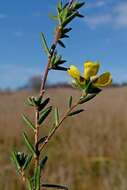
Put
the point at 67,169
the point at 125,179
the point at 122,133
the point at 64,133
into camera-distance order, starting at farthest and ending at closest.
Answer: the point at 64,133 → the point at 122,133 → the point at 67,169 → the point at 125,179

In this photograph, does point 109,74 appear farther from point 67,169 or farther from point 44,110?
point 67,169

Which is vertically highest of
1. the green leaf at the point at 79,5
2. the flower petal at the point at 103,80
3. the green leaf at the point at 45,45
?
the green leaf at the point at 79,5

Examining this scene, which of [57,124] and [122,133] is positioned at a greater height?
[57,124]

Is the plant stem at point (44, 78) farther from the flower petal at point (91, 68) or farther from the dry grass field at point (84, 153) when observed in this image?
the dry grass field at point (84, 153)

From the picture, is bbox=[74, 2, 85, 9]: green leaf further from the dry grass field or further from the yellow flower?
the dry grass field

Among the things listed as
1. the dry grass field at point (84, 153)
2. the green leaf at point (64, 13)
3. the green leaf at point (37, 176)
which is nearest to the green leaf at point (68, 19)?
the green leaf at point (64, 13)

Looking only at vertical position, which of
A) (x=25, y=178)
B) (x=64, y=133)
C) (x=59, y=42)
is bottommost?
(x=64, y=133)

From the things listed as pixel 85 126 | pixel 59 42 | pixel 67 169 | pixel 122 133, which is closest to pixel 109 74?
pixel 59 42

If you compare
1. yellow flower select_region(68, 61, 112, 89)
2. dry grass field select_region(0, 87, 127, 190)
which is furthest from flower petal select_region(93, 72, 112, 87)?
dry grass field select_region(0, 87, 127, 190)

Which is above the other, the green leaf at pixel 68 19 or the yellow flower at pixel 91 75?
the green leaf at pixel 68 19
